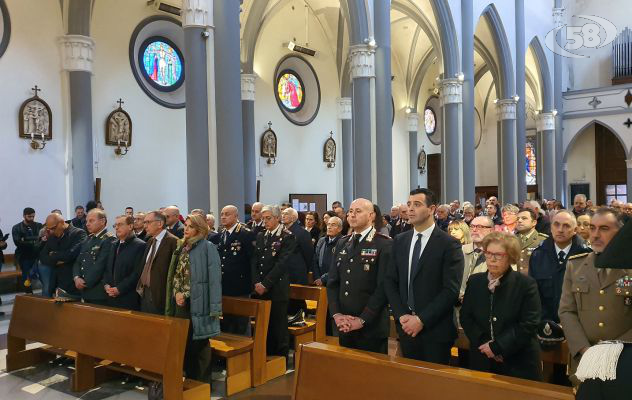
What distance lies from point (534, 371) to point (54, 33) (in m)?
11.8

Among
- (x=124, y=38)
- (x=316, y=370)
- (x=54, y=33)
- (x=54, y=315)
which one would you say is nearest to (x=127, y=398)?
(x=54, y=315)

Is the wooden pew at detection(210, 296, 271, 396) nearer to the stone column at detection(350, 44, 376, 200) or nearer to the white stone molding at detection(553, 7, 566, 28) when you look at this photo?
the stone column at detection(350, 44, 376, 200)

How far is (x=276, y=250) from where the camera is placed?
5.60 metres

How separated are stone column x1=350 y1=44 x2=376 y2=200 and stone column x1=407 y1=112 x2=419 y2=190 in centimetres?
1117

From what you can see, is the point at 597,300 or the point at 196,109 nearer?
the point at 597,300

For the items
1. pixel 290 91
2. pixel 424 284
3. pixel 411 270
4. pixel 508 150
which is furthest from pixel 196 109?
pixel 508 150

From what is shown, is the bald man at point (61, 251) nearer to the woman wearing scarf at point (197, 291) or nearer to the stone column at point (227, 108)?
the woman wearing scarf at point (197, 291)

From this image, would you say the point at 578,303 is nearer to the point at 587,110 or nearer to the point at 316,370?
the point at 316,370

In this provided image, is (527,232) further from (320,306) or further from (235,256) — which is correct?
(235,256)

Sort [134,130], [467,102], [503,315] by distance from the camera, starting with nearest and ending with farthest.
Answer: [503,315]
[134,130]
[467,102]

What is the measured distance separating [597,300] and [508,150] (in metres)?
16.7

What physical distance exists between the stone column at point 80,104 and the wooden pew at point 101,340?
658 centimetres

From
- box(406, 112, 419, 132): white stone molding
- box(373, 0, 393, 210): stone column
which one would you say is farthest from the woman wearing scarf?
box(406, 112, 419, 132): white stone molding

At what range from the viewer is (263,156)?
16.8 metres
